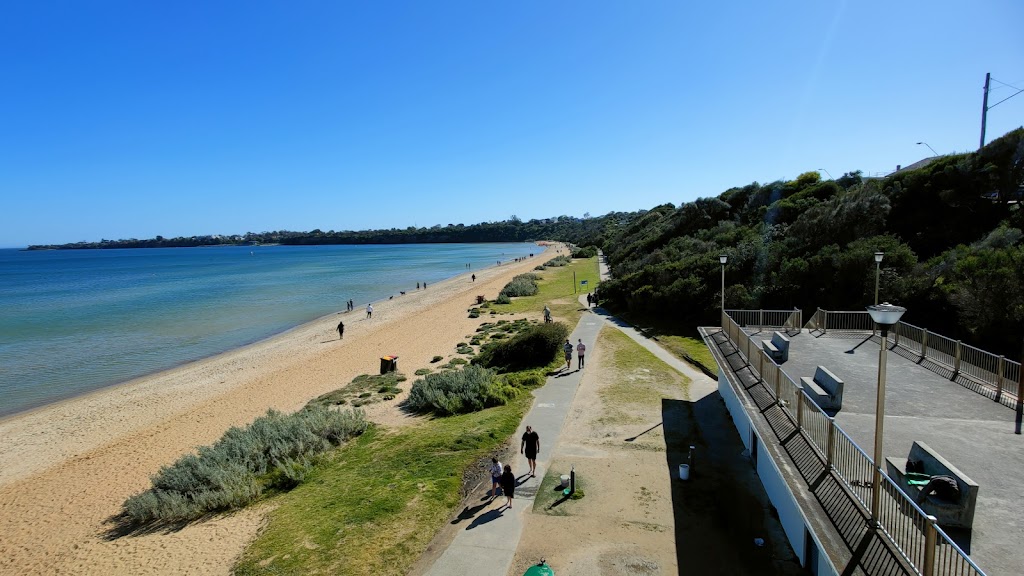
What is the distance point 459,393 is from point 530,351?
16.8ft

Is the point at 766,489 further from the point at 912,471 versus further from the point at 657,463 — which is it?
the point at 912,471

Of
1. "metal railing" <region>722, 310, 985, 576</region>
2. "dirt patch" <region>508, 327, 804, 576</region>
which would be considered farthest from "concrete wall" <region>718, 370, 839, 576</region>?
"metal railing" <region>722, 310, 985, 576</region>

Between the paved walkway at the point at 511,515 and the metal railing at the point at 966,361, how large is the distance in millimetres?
5937

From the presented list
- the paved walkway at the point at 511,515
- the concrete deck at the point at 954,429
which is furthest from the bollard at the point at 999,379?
the paved walkway at the point at 511,515

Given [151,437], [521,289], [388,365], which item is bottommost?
[151,437]

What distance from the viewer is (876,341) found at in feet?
47.9

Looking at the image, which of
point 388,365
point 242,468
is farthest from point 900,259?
point 242,468

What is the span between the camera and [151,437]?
57.2ft

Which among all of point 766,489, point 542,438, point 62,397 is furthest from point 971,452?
point 62,397

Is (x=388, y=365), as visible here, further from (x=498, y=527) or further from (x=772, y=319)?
(x=772, y=319)

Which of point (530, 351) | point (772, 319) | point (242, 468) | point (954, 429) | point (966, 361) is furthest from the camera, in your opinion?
point (530, 351)

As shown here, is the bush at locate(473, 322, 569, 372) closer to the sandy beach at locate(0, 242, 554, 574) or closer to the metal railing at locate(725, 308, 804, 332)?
the sandy beach at locate(0, 242, 554, 574)

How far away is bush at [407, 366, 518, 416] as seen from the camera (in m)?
17.0

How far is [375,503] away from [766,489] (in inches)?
315
